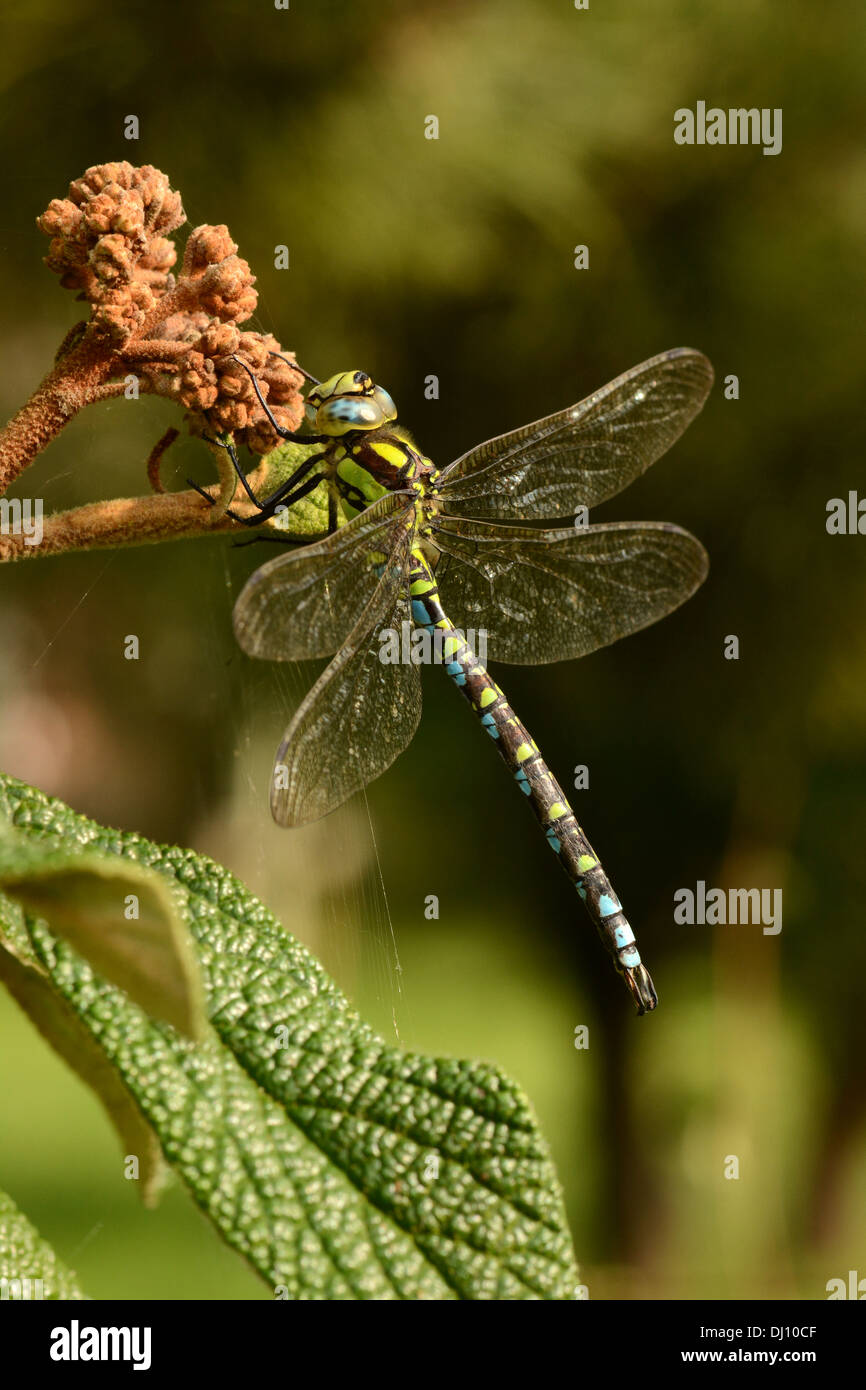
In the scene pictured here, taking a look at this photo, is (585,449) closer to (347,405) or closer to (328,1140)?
(347,405)

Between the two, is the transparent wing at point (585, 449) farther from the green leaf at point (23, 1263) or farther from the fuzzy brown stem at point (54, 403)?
the green leaf at point (23, 1263)

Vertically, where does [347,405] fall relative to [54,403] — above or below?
above

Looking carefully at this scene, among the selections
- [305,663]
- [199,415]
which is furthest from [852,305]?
[199,415]

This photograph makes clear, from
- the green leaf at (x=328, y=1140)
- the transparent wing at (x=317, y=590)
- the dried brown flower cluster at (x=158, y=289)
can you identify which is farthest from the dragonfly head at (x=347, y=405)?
the green leaf at (x=328, y=1140)

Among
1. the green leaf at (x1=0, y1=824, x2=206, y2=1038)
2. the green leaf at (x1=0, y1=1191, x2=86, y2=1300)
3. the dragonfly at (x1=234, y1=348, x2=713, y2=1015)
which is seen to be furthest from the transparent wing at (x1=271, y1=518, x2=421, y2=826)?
the green leaf at (x1=0, y1=824, x2=206, y2=1038)

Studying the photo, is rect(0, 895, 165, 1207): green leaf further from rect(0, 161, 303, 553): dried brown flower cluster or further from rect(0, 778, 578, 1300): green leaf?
rect(0, 161, 303, 553): dried brown flower cluster

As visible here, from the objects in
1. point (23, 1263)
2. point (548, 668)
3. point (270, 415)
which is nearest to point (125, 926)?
point (23, 1263)
